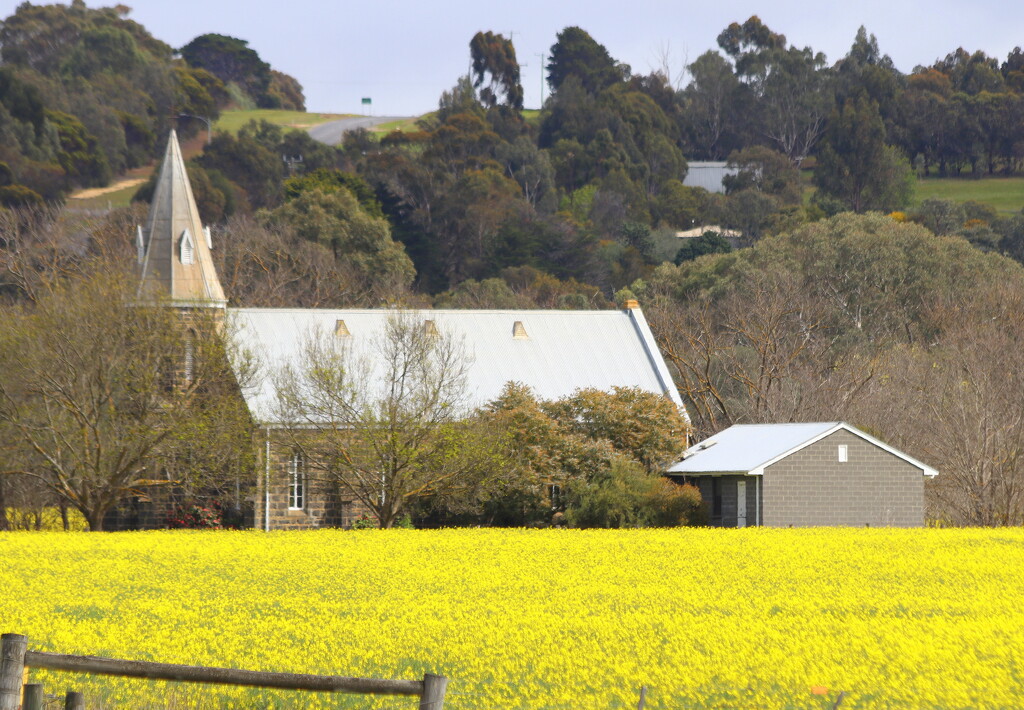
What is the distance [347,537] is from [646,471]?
10438mm

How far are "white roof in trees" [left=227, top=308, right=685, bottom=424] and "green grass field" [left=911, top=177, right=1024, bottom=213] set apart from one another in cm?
7823

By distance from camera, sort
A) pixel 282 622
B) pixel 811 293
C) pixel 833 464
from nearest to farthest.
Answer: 1. pixel 282 622
2. pixel 833 464
3. pixel 811 293

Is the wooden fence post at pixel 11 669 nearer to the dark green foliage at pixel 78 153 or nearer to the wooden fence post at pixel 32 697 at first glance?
the wooden fence post at pixel 32 697

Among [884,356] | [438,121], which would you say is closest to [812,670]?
[884,356]

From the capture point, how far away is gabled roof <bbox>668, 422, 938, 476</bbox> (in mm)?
40656

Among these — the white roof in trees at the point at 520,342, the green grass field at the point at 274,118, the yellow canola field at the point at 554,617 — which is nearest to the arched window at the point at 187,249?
the white roof in trees at the point at 520,342

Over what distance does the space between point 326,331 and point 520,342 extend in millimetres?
6456

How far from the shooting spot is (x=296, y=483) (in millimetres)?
41594

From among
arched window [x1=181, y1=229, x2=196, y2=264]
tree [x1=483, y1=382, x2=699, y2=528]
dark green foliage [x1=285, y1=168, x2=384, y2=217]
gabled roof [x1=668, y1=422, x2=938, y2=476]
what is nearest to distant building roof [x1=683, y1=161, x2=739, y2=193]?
dark green foliage [x1=285, y1=168, x2=384, y2=217]

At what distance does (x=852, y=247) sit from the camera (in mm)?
74500

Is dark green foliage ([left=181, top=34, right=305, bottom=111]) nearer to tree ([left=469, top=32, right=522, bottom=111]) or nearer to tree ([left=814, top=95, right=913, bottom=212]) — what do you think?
tree ([left=469, top=32, right=522, bottom=111])

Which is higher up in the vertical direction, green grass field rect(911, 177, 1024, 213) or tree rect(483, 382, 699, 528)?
green grass field rect(911, 177, 1024, 213)

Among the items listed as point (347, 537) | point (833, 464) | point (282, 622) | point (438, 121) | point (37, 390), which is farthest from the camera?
point (438, 121)

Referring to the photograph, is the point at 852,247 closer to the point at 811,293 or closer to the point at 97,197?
the point at 811,293
